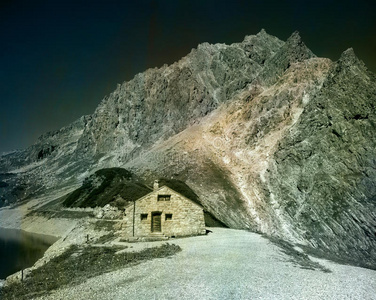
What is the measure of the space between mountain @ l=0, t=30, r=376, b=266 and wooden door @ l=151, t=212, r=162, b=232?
18.6 metres

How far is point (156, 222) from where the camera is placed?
3381 centimetres

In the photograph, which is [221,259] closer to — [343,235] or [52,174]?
[343,235]

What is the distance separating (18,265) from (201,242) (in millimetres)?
25930

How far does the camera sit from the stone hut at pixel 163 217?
109ft

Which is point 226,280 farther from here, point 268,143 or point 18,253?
point 268,143

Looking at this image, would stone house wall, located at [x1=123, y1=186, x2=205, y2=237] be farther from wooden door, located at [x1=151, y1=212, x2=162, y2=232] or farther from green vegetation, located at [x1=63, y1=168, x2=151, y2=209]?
green vegetation, located at [x1=63, y1=168, x2=151, y2=209]

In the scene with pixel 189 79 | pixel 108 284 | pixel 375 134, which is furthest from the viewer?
pixel 189 79

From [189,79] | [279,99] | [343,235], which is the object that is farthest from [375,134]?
[189,79]

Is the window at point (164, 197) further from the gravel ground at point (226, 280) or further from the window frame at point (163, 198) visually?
the gravel ground at point (226, 280)

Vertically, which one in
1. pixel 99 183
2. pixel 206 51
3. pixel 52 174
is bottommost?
pixel 99 183

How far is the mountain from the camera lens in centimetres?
6197

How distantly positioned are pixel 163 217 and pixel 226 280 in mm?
16634

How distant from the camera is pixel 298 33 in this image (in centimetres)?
13162

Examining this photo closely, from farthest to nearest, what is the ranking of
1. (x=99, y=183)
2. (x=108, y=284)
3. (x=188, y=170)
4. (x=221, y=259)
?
(x=99, y=183), (x=188, y=170), (x=221, y=259), (x=108, y=284)
